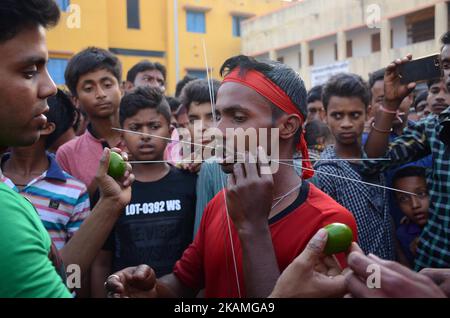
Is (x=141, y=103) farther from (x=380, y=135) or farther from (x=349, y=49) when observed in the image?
(x=349, y=49)

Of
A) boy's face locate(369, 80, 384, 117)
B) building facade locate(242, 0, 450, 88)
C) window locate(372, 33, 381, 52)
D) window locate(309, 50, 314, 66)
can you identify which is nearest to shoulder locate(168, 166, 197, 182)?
boy's face locate(369, 80, 384, 117)

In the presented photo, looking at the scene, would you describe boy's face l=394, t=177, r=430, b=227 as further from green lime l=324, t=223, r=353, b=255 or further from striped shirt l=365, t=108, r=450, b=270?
green lime l=324, t=223, r=353, b=255

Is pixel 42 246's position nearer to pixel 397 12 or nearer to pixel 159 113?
pixel 159 113

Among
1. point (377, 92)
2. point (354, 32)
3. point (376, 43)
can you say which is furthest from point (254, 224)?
point (354, 32)

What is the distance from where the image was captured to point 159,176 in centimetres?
288

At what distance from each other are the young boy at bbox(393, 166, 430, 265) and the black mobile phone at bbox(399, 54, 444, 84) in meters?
0.78

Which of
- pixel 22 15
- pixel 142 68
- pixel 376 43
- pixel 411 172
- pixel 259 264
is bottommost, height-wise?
pixel 259 264

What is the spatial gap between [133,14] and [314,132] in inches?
184

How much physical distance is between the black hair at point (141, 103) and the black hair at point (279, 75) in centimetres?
105

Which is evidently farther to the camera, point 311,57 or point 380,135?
point 311,57

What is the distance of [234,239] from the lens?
189cm

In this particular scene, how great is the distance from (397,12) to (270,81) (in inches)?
664

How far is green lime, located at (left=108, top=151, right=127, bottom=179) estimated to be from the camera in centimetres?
212
